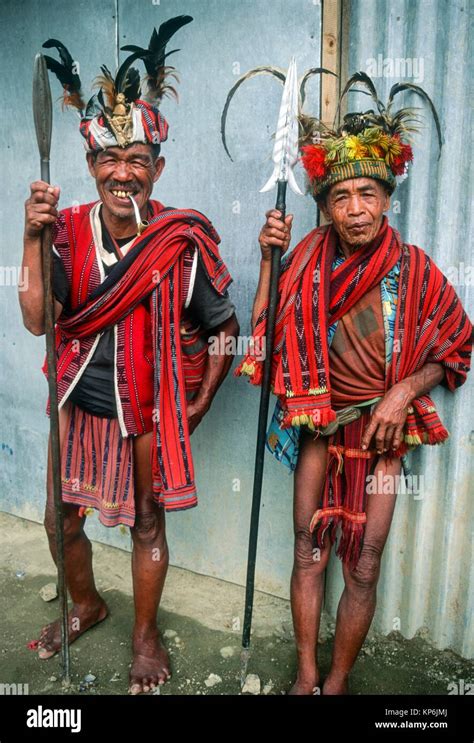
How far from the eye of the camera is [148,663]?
3.20 meters

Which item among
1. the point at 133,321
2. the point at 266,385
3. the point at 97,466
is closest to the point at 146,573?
the point at 97,466

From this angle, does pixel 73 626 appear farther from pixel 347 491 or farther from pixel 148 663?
pixel 347 491

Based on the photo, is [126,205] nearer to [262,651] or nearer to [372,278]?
[372,278]

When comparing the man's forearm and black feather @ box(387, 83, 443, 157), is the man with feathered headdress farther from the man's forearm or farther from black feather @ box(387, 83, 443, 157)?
black feather @ box(387, 83, 443, 157)

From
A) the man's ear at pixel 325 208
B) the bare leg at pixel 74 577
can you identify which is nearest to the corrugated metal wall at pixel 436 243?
the man's ear at pixel 325 208

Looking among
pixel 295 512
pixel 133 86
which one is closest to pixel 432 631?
pixel 295 512

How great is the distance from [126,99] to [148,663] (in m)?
2.62

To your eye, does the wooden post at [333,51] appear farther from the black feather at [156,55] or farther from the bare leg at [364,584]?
the bare leg at [364,584]

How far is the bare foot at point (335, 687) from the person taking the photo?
2.95 m

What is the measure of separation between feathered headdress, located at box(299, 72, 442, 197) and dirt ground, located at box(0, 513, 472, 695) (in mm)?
2277

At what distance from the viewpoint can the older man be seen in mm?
2691

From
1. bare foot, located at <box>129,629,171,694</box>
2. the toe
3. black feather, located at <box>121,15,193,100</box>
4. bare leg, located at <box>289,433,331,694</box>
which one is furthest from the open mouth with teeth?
the toe

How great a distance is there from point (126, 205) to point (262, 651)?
7.57ft
